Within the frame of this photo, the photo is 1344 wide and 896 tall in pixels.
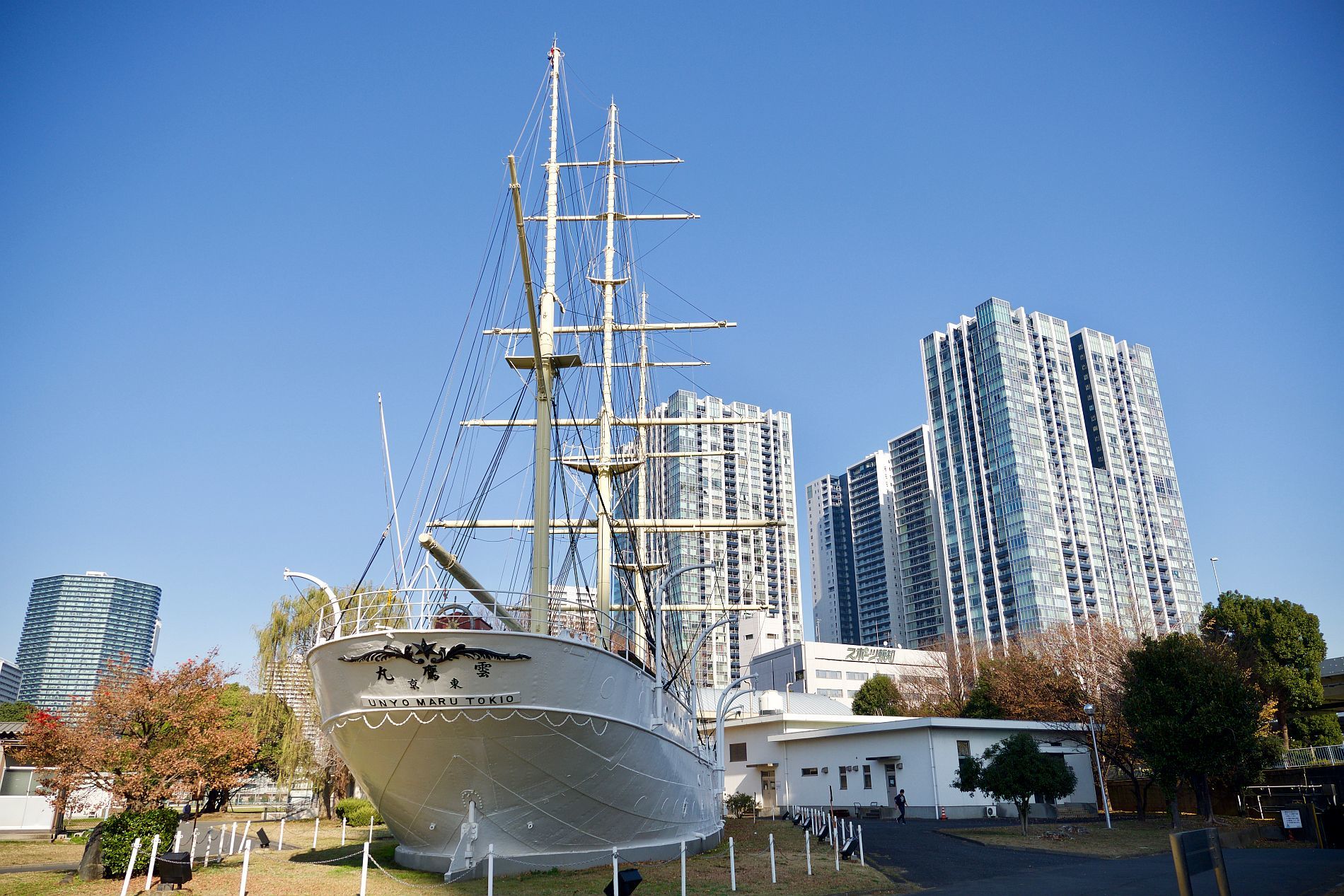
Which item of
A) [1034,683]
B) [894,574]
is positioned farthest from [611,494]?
[894,574]

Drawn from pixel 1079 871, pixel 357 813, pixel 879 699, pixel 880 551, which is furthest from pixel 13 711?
pixel 880 551

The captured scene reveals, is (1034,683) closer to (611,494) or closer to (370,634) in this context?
(611,494)

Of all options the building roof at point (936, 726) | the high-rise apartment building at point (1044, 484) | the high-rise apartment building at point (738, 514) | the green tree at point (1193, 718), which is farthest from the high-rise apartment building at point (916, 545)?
the green tree at point (1193, 718)

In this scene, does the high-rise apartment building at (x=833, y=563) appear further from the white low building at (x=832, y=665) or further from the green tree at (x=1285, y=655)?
the green tree at (x=1285, y=655)

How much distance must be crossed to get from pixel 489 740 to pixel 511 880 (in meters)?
2.45

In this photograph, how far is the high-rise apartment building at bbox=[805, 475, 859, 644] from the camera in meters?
142

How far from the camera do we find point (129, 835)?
43.6ft

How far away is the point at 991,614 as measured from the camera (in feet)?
319

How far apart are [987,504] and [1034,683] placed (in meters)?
58.7

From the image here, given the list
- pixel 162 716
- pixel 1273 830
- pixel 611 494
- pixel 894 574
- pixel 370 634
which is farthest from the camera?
pixel 894 574

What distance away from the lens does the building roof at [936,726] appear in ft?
113

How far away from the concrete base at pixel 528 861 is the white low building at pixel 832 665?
6687 cm

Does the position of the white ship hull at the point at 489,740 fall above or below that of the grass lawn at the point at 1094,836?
above

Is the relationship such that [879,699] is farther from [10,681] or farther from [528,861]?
[10,681]
